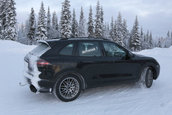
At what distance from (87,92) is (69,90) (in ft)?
3.69

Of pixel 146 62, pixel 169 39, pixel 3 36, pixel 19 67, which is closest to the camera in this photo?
pixel 146 62

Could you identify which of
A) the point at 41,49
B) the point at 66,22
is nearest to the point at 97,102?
the point at 41,49

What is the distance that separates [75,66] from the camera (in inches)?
216

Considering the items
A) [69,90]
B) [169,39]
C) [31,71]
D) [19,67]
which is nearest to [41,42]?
[31,71]

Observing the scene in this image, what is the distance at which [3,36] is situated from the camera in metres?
39.4

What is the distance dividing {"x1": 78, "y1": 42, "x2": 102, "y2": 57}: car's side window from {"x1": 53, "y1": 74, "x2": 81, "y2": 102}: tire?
2.61 feet

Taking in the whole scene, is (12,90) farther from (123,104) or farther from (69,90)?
(123,104)

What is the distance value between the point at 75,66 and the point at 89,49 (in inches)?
29.7

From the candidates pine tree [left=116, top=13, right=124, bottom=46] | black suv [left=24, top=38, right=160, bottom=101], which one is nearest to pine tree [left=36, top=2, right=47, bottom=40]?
pine tree [left=116, top=13, right=124, bottom=46]

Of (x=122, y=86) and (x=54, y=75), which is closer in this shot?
(x=54, y=75)

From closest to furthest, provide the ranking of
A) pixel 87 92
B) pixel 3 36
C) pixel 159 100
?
pixel 159 100 < pixel 87 92 < pixel 3 36

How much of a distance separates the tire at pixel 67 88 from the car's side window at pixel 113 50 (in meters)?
1.39

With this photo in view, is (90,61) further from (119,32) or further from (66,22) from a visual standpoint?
(119,32)

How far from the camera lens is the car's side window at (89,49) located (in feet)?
18.9
